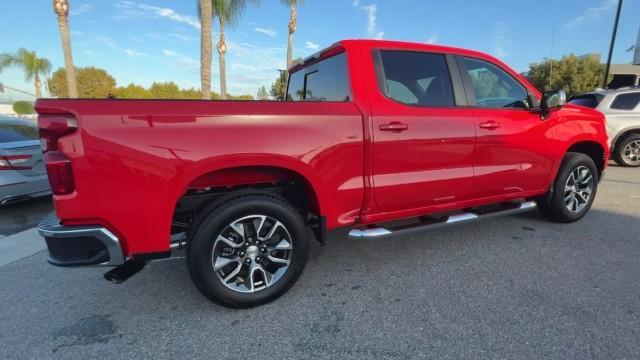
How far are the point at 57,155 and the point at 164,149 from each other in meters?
0.57

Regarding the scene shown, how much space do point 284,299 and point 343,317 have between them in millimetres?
505

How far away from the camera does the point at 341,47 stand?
2.81 m

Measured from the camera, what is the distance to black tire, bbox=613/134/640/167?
8039 mm

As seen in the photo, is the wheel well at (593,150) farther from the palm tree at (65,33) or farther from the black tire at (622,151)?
the palm tree at (65,33)

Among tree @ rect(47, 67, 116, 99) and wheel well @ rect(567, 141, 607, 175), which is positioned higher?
tree @ rect(47, 67, 116, 99)

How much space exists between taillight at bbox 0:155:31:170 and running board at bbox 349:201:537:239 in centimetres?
456

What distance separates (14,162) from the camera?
442 cm

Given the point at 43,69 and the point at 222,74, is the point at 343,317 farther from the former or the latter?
the point at 43,69

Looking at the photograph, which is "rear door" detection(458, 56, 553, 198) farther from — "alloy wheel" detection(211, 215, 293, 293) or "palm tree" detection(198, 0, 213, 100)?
"palm tree" detection(198, 0, 213, 100)

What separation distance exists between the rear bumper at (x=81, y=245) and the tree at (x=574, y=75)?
118ft

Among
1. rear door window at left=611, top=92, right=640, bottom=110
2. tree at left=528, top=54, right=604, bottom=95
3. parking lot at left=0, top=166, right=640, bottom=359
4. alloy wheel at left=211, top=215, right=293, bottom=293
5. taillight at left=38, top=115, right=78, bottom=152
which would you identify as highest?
tree at left=528, top=54, right=604, bottom=95

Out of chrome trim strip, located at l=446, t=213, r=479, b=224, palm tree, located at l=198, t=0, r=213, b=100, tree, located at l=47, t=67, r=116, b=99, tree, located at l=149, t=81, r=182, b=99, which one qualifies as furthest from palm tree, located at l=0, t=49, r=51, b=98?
chrome trim strip, located at l=446, t=213, r=479, b=224

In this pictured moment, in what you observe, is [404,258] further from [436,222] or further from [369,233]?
[369,233]

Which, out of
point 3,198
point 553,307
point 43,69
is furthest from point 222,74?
point 43,69
